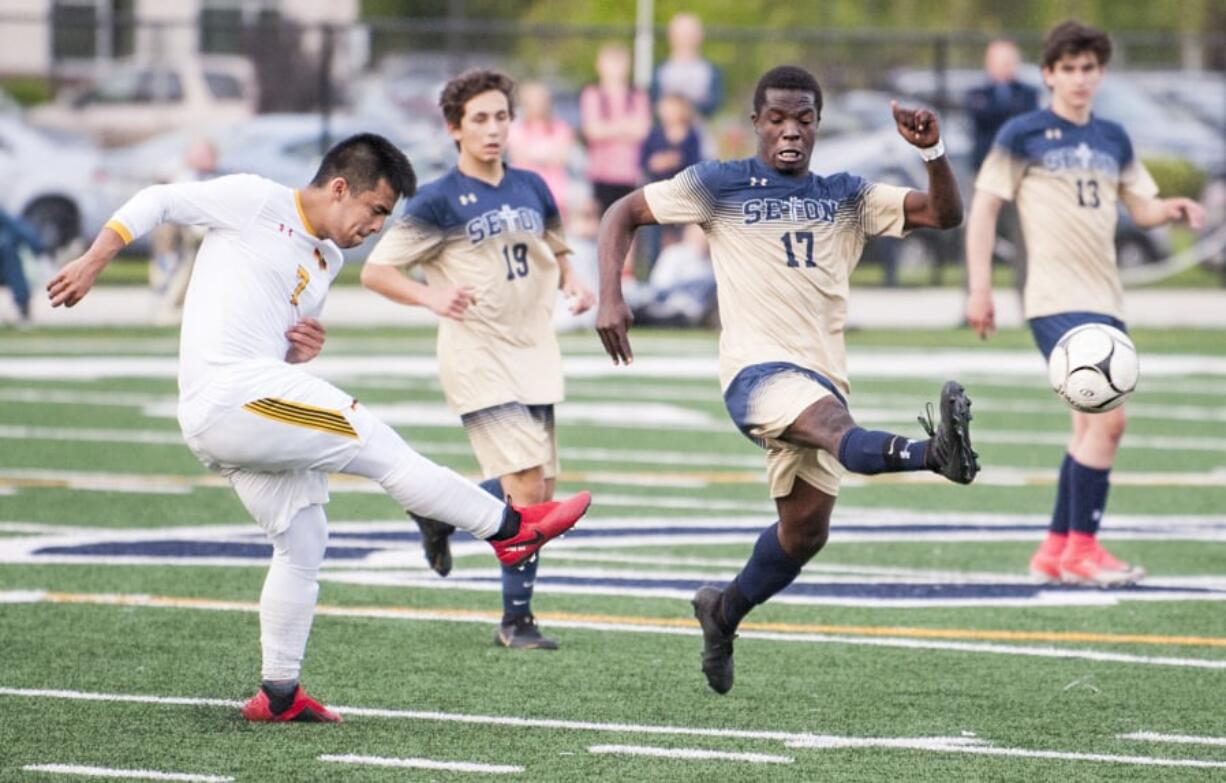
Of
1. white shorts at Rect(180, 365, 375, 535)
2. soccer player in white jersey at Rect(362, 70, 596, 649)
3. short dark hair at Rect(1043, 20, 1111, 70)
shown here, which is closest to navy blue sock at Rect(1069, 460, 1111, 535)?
short dark hair at Rect(1043, 20, 1111, 70)

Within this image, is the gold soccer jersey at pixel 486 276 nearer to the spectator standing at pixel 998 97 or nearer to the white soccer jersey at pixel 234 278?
the white soccer jersey at pixel 234 278

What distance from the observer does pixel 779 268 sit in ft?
24.1

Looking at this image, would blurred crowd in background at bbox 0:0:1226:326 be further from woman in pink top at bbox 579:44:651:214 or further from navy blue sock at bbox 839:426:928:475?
navy blue sock at bbox 839:426:928:475

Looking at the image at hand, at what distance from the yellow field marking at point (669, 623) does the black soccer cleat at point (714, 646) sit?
108 centimetres

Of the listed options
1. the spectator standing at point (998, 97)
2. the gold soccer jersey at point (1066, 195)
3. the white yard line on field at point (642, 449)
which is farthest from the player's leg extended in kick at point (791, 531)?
the spectator standing at point (998, 97)

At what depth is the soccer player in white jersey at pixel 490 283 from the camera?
8.44m

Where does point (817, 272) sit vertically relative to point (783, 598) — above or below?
above

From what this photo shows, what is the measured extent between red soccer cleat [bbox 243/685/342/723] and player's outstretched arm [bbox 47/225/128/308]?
133cm

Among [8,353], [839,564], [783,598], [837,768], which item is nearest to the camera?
[837,768]

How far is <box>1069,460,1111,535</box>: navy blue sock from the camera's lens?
980cm

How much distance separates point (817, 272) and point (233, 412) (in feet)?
6.50

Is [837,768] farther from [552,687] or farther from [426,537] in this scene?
[426,537]

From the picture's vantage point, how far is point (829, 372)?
732 cm

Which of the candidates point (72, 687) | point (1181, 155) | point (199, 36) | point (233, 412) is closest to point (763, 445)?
point (233, 412)
